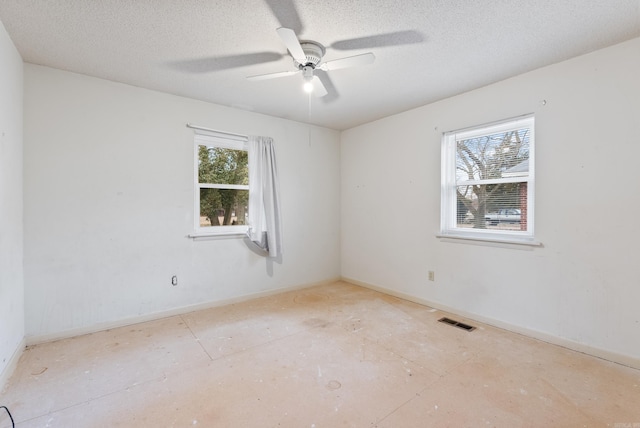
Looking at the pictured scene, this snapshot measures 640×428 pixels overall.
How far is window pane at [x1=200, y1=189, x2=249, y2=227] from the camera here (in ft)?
11.6

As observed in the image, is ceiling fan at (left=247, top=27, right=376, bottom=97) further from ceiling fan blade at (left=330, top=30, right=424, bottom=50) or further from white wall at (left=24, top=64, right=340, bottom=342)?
white wall at (left=24, top=64, right=340, bottom=342)

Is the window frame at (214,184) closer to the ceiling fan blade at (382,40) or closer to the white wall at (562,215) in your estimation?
the ceiling fan blade at (382,40)

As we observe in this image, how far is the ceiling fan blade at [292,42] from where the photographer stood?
1724mm

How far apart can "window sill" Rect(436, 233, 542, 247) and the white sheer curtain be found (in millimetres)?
2019

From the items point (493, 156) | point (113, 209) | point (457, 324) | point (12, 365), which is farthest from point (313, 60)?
point (12, 365)

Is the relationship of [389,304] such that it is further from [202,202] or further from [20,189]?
[20,189]

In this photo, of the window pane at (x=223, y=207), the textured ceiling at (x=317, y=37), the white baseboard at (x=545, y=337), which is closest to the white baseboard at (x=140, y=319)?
the window pane at (x=223, y=207)

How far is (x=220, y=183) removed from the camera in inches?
143

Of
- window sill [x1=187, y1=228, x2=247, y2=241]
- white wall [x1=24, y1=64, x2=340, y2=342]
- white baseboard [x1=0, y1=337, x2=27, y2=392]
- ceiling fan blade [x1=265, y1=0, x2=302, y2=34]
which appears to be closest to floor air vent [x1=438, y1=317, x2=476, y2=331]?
white wall [x1=24, y1=64, x2=340, y2=342]

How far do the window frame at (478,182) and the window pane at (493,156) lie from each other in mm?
41

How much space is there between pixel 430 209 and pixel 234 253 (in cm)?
246

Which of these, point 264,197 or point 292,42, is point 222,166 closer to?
point 264,197

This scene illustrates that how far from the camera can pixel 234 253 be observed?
3.69 m

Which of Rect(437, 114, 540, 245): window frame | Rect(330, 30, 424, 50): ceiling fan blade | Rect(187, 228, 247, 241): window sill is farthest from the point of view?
Rect(187, 228, 247, 241): window sill
